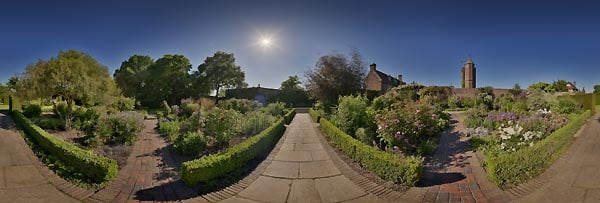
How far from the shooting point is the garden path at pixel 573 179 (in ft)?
13.5

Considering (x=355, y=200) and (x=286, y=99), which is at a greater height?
(x=286, y=99)

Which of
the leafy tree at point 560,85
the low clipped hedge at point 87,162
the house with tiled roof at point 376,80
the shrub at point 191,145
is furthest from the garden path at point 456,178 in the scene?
the leafy tree at point 560,85

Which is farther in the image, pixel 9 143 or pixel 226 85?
pixel 226 85

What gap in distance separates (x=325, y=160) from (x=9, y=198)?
18.7 ft

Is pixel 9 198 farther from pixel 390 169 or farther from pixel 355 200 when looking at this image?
pixel 390 169

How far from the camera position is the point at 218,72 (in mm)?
32219

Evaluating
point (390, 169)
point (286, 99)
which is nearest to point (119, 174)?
point (390, 169)

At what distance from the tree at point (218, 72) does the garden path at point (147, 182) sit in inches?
1018

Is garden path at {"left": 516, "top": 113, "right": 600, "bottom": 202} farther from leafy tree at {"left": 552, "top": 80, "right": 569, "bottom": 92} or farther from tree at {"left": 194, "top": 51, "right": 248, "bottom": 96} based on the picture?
leafy tree at {"left": 552, "top": 80, "right": 569, "bottom": 92}

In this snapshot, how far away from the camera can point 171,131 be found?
960 centimetres

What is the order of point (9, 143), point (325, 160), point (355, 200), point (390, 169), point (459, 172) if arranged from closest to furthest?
point (355, 200), point (390, 169), point (459, 172), point (325, 160), point (9, 143)

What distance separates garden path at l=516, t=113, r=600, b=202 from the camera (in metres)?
4.12

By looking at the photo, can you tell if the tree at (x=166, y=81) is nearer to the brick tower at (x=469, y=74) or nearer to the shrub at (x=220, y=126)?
the shrub at (x=220, y=126)

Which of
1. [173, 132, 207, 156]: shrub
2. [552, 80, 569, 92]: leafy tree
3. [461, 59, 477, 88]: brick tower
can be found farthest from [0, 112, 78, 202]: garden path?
[552, 80, 569, 92]: leafy tree
